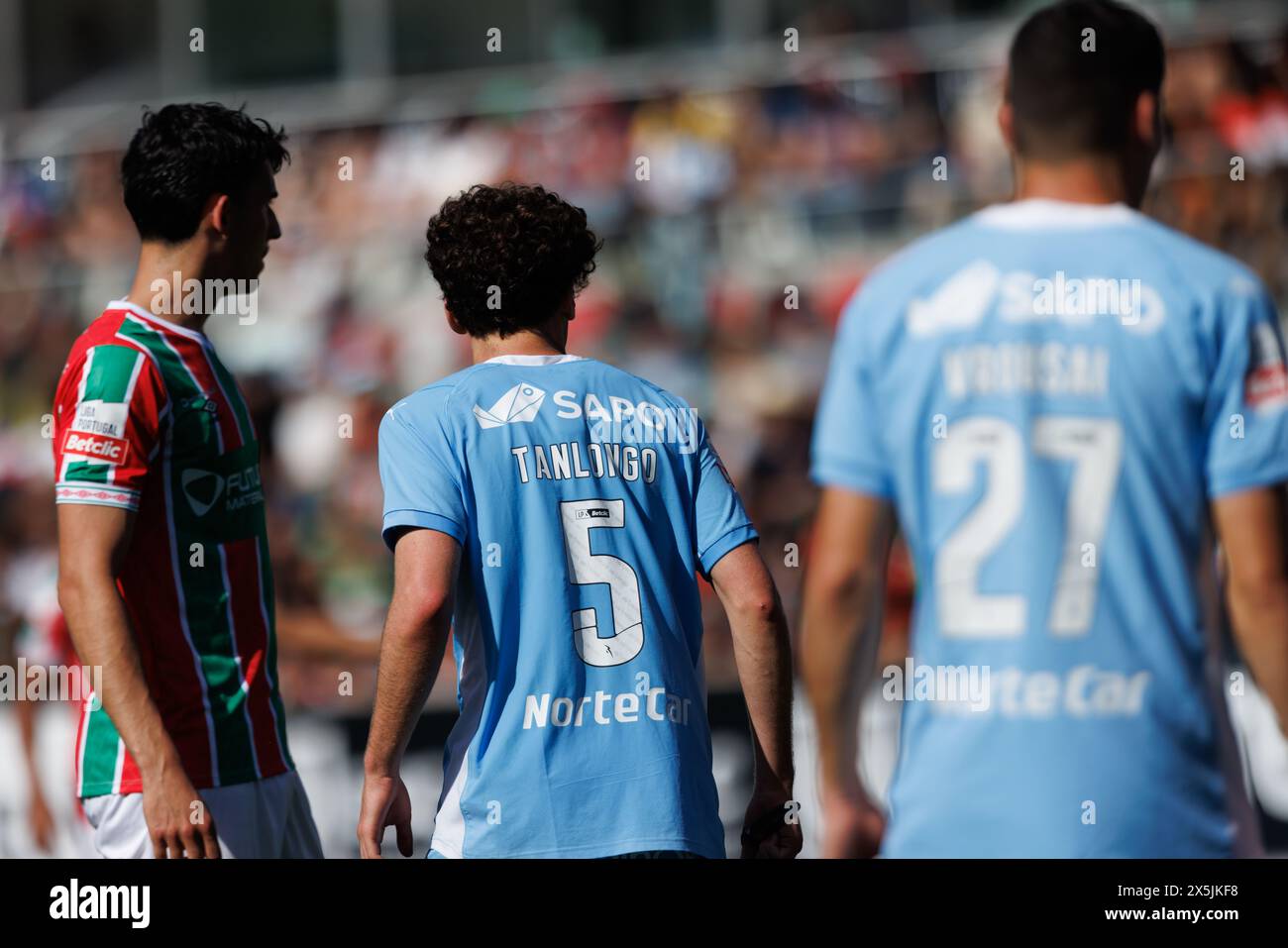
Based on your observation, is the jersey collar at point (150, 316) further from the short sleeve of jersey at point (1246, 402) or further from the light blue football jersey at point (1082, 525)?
the short sleeve of jersey at point (1246, 402)

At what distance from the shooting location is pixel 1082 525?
2.23m

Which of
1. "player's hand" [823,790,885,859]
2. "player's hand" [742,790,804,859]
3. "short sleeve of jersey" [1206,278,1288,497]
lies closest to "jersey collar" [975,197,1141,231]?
"short sleeve of jersey" [1206,278,1288,497]

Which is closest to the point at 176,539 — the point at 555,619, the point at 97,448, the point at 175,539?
the point at 175,539

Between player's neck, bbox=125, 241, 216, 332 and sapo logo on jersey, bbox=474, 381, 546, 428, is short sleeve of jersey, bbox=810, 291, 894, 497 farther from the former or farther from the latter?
player's neck, bbox=125, 241, 216, 332

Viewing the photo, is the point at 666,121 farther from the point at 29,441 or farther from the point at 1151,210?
the point at 29,441

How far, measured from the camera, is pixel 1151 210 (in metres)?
7.43

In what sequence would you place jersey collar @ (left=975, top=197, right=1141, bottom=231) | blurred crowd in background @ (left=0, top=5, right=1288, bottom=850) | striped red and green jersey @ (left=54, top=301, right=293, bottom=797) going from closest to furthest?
jersey collar @ (left=975, top=197, right=1141, bottom=231)
striped red and green jersey @ (left=54, top=301, right=293, bottom=797)
blurred crowd in background @ (left=0, top=5, right=1288, bottom=850)

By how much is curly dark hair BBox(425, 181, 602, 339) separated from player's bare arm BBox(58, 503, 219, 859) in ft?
2.69

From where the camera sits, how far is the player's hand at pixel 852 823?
2.30 meters

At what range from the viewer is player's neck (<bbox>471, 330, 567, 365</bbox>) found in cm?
304

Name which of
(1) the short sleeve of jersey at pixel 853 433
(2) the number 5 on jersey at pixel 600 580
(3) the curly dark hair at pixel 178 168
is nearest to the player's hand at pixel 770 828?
(2) the number 5 on jersey at pixel 600 580

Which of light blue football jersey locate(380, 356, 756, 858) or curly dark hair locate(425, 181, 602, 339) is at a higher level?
curly dark hair locate(425, 181, 602, 339)

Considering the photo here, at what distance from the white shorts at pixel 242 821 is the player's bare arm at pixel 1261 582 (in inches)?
79.6

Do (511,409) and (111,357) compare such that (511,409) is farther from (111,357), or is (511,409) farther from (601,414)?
(111,357)
